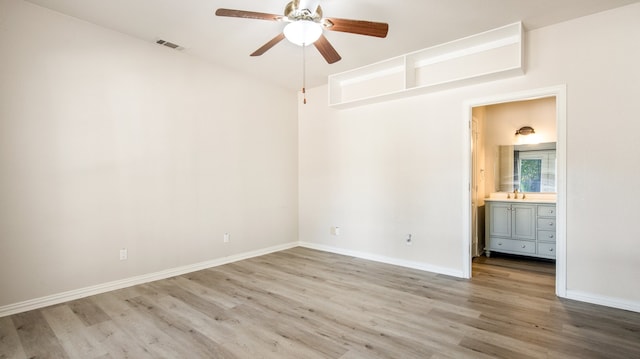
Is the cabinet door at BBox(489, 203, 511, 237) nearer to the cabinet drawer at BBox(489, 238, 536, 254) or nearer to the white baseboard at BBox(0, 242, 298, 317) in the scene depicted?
the cabinet drawer at BBox(489, 238, 536, 254)

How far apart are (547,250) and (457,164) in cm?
204

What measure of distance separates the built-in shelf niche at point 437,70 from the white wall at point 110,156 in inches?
60.3

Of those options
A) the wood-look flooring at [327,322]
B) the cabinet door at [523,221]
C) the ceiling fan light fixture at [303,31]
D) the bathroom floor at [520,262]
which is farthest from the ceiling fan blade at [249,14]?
the cabinet door at [523,221]

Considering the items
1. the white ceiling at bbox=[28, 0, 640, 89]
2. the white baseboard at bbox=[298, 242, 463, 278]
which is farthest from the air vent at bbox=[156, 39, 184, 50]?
the white baseboard at bbox=[298, 242, 463, 278]

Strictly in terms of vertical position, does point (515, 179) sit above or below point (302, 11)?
below

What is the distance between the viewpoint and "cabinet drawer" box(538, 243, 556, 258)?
4367 mm

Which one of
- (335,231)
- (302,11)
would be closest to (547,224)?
(335,231)

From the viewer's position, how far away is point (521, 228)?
15.1 feet

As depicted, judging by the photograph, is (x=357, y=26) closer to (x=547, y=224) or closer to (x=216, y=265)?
A: (x=216, y=265)

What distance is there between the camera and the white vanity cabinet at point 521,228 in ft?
14.5

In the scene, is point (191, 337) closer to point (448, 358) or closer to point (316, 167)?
point (448, 358)

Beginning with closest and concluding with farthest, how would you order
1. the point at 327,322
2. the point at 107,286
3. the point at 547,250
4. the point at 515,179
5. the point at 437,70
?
the point at 327,322
the point at 107,286
the point at 437,70
the point at 547,250
the point at 515,179

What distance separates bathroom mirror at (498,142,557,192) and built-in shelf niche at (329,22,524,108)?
206 centimetres

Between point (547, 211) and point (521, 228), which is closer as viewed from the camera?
point (547, 211)
